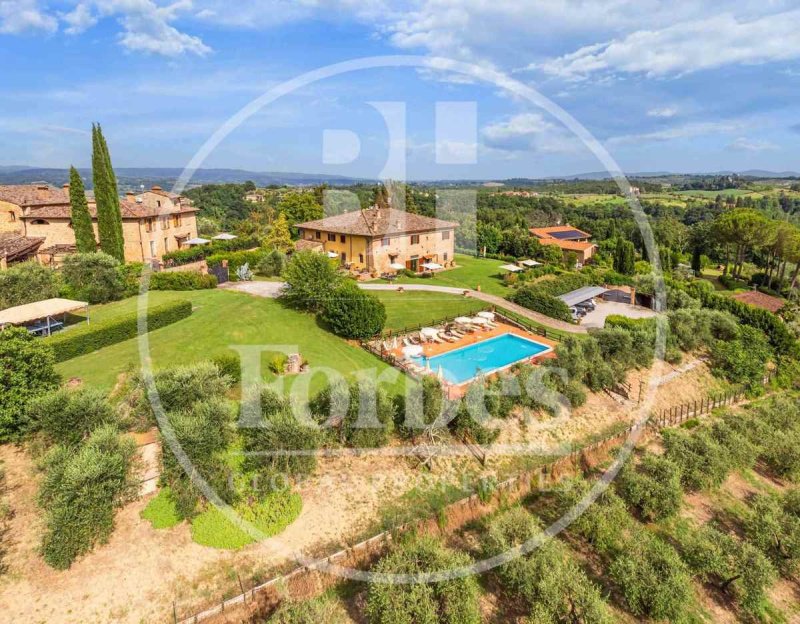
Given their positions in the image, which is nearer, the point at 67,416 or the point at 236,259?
the point at 67,416

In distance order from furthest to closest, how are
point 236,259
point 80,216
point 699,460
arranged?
1. point 236,259
2. point 80,216
3. point 699,460

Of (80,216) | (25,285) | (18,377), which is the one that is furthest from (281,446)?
(80,216)

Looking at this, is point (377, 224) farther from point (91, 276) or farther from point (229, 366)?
point (229, 366)

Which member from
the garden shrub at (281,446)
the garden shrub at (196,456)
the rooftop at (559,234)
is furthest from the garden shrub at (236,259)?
the rooftop at (559,234)

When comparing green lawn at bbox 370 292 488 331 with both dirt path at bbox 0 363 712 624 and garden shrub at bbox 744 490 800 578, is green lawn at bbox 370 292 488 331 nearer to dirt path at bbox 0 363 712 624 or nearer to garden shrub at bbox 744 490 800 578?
dirt path at bbox 0 363 712 624

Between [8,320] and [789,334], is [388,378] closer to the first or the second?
[8,320]

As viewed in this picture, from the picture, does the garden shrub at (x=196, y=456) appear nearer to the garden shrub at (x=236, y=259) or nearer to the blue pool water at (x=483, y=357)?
the blue pool water at (x=483, y=357)
